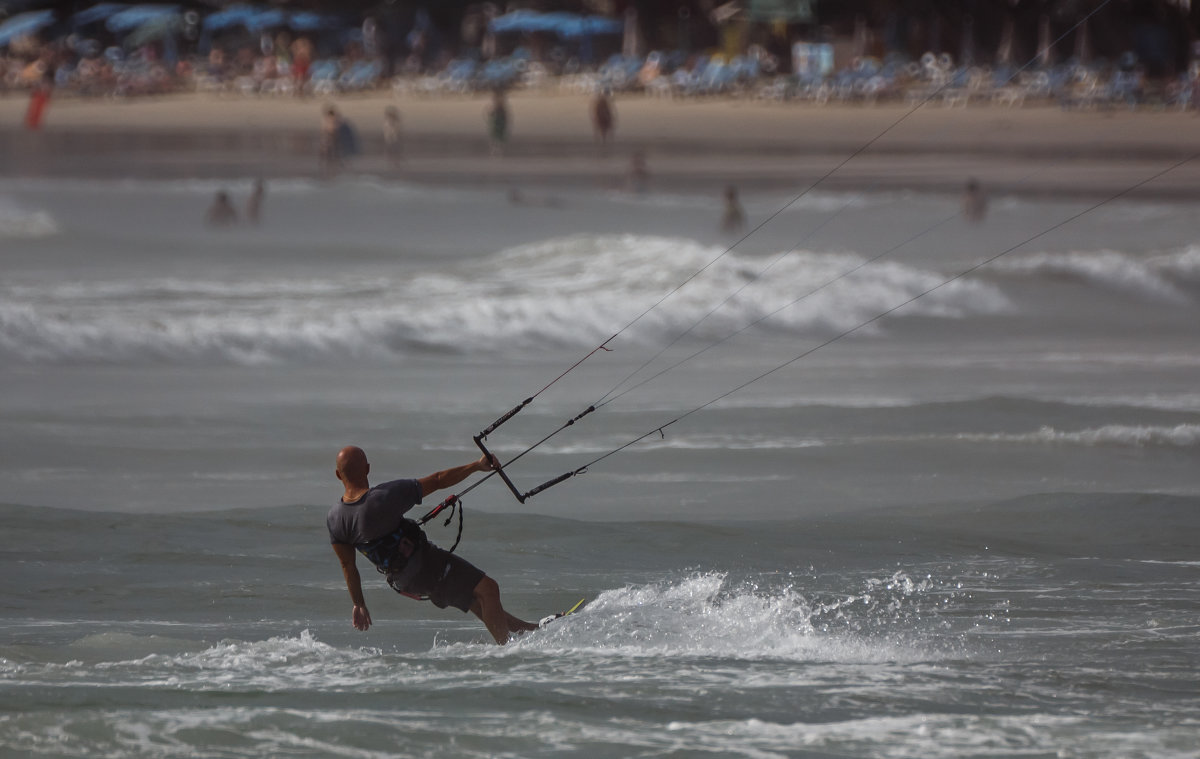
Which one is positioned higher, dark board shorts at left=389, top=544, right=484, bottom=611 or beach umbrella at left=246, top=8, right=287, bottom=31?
beach umbrella at left=246, top=8, right=287, bottom=31

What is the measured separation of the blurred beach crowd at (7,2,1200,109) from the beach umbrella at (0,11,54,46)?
86 millimetres

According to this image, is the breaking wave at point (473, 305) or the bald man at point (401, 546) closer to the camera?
the bald man at point (401, 546)

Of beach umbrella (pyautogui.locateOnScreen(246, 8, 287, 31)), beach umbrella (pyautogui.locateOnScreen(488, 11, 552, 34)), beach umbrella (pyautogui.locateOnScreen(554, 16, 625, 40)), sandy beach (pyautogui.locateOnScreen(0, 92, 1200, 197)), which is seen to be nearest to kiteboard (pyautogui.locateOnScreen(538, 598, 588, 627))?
sandy beach (pyautogui.locateOnScreen(0, 92, 1200, 197))

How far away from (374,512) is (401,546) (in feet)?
0.79

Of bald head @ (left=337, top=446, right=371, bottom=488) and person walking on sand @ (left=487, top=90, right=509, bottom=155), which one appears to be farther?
person walking on sand @ (left=487, top=90, right=509, bottom=155)

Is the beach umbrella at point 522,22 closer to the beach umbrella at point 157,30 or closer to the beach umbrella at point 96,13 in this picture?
the beach umbrella at point 157,30

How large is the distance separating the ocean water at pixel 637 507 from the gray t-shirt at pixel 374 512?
24.6 inches

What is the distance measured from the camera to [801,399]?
1491 centimetres

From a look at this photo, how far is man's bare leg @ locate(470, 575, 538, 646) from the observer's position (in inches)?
299

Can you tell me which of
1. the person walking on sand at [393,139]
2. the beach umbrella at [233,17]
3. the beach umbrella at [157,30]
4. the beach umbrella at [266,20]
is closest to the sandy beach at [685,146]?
the person walking on sand at [393,139]

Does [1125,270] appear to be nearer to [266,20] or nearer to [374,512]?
[374,512]

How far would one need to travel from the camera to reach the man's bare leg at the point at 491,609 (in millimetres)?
7605

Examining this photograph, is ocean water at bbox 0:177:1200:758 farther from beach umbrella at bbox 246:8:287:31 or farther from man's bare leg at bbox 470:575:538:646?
beach umbrella at bbox 246:8:287:31

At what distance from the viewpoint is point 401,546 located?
734 centimetres
